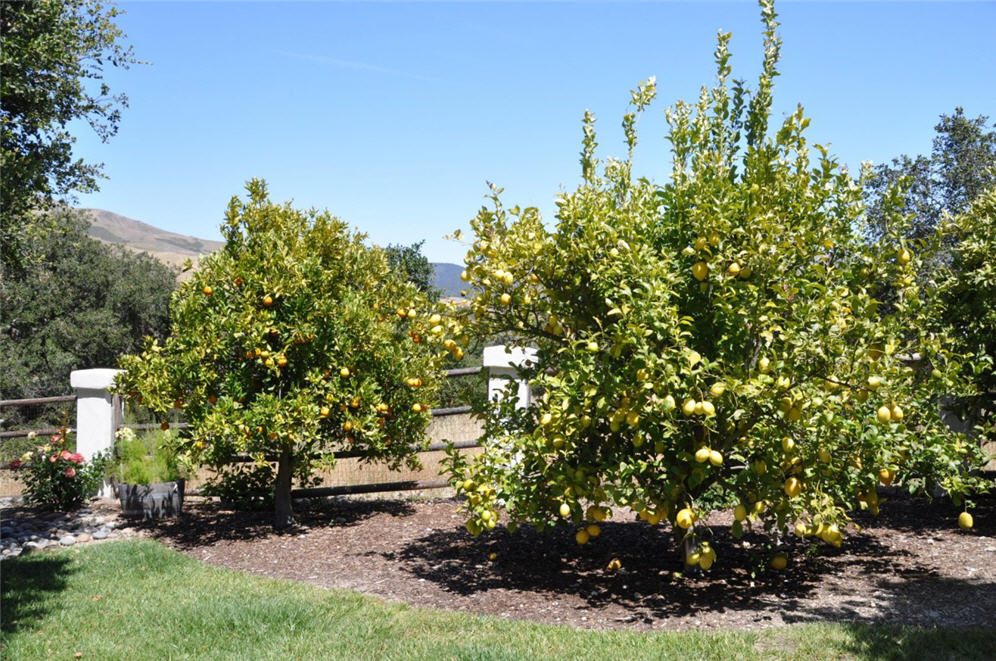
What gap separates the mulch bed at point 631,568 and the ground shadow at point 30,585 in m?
1.04

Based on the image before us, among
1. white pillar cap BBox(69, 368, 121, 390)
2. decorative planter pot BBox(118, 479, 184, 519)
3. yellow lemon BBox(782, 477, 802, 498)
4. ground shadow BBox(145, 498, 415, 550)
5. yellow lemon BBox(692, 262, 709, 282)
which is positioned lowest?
ground shadow BBox(145, 498, 415, 550)

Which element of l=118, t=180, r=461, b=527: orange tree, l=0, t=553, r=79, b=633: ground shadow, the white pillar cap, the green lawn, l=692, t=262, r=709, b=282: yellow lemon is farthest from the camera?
the white pillar cap

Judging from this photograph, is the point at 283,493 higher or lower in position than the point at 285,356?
lower

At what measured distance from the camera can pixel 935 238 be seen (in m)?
4.94

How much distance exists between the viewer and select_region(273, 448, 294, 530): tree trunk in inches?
313

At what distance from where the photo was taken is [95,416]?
9.66 metres

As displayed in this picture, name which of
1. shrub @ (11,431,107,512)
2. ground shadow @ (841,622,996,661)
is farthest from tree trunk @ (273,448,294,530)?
ground shadow @ (841,622,996,661)

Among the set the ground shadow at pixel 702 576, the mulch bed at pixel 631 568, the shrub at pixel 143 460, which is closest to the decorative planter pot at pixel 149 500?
the shrub at pixel 143 460

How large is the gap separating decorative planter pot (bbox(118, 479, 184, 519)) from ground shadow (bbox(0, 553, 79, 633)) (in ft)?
4.73

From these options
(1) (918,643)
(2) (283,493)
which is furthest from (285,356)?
(1) (918,643)

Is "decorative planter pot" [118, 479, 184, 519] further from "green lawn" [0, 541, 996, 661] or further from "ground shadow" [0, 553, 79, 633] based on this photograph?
"green lawn" [0, 541, 996, 661]

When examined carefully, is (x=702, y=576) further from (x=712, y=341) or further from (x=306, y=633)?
(x=306, y=633)

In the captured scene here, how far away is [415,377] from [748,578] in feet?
11.5

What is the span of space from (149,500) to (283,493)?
5.72 ft
